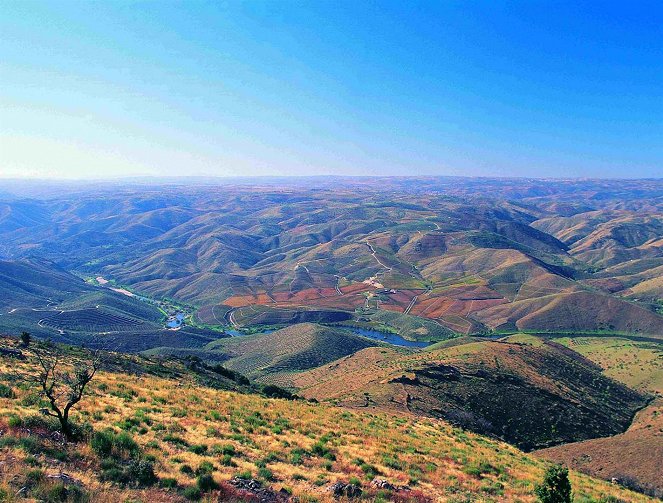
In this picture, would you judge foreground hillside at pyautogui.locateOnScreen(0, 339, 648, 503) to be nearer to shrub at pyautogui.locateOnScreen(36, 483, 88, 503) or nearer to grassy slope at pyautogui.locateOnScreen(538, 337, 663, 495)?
shrub at pyautogui.locateOnScreen(36, 483, 88, 503)

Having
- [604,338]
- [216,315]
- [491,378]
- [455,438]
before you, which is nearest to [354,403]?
[455,438]

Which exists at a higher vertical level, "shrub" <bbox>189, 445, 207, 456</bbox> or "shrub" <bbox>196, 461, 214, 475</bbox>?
"shrub" <bbox>196, 461, 214, 475</bbox>

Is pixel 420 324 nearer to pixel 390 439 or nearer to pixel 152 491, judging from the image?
pixel 390 439

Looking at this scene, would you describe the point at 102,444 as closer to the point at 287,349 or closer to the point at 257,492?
the point at 257,492

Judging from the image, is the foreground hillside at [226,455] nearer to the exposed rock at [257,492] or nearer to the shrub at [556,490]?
the exposed rock at [257,492]

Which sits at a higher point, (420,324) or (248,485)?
(248,485)

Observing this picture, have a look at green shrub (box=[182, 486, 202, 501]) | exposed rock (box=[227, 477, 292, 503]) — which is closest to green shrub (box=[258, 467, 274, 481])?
exposed rock (box=[227, 477, 292, 503])
